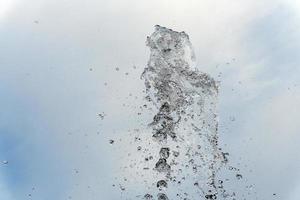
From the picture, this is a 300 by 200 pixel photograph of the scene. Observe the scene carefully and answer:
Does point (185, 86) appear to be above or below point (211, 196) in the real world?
above

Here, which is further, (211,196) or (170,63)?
(211,196)

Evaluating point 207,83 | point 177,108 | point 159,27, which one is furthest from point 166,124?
point 159,27

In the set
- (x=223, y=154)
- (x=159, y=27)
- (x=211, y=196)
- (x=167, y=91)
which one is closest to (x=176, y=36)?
(x=159, y=27)

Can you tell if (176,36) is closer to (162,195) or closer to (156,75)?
(156,75)

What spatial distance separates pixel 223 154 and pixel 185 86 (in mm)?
9902

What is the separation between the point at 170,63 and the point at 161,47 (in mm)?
2201

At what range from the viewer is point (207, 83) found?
2470 inches

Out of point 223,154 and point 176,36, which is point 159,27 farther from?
point 223,154

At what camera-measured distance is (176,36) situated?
206ft

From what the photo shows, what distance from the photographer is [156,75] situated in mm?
61562

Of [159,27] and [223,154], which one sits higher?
[159,27]

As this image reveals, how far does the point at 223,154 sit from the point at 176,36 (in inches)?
576

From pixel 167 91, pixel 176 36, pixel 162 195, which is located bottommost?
pixel 162 195

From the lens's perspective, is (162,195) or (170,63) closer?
(170,63)
